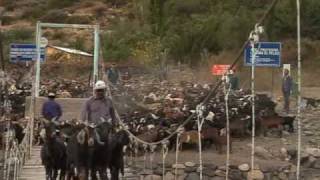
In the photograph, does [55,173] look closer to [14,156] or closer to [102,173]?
[102,173]

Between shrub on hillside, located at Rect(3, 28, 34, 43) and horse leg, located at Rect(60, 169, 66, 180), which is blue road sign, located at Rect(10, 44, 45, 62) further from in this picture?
shrub on hillside, located at Rect(3, 28, 34, 43)

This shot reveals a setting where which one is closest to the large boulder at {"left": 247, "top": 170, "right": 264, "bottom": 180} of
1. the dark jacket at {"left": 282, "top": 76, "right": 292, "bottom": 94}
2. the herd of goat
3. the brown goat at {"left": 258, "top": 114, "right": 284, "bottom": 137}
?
the herd of goat

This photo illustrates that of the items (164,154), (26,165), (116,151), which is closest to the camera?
(116,151)

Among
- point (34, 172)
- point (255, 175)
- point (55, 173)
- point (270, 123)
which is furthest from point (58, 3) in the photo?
point (55, 173)

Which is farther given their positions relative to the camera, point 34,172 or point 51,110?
point 34,172

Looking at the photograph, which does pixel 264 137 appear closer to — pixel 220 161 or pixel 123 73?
pixel 220 161

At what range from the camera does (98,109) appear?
1057 cm

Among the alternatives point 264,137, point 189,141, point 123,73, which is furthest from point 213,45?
point 189,141

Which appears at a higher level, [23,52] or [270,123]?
[23,52]

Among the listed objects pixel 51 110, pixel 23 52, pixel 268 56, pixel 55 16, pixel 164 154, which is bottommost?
pixel 164 154

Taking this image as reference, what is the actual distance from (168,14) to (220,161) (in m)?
41.9

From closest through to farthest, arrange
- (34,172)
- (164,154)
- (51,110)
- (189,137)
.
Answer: (51,110) < (34,172) < (164,154) < (189,137)

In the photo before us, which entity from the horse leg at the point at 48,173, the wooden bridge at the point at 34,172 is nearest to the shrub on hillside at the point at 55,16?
the wooden bridge at the point at 34,172

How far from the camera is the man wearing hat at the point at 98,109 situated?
415 inches
